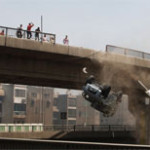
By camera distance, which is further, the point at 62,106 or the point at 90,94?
the point at 62,106

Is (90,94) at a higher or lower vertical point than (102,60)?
lower

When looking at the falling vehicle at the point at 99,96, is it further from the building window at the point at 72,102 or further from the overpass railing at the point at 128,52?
the building window at the point at 72,102

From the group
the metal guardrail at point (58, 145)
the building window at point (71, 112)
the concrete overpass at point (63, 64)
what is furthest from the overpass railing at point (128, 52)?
the building window at point (71, 112)

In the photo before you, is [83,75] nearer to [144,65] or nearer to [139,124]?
[144,65]

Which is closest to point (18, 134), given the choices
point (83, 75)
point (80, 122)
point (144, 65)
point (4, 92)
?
point (83, 75)

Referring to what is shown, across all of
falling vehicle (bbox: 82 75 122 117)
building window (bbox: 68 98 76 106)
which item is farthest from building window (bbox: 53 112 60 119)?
falling vehicle (bbox: 82 75 122 117)

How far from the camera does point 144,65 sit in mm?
36812

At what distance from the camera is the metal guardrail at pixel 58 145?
11.9 meters

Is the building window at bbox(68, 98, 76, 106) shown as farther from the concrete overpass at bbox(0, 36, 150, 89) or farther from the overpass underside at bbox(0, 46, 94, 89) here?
the overpass underside at bbox(0, 46, 94, 89)

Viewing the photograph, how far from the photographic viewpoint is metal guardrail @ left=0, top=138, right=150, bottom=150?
39.0 feet

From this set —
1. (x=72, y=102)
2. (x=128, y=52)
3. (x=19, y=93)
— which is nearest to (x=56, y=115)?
(x=72, y=102)

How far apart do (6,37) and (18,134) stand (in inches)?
735

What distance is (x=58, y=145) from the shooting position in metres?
12.6

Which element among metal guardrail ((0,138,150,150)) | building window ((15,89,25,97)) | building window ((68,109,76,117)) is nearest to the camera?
metal guardrail ((0,138,150,150))
